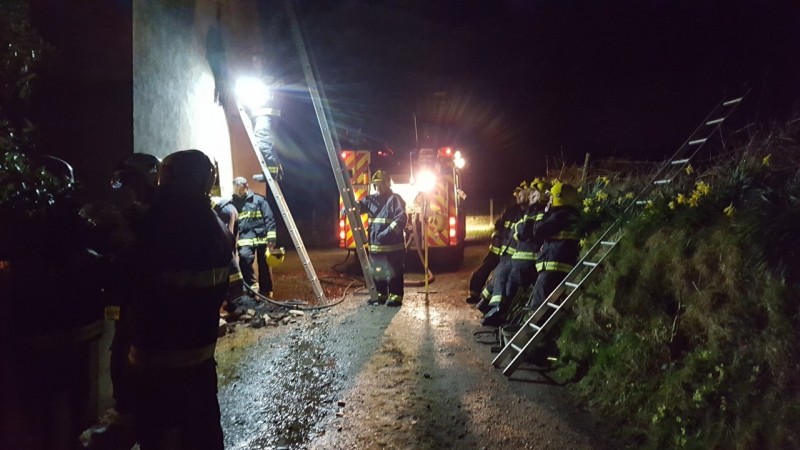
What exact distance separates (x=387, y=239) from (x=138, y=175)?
4.66 metres

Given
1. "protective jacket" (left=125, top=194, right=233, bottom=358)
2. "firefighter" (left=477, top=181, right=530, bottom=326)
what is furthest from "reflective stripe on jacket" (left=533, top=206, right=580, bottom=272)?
"protective jacket" (left=125, top=194, right=233, bottom=358)

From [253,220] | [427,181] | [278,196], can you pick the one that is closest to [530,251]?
[278,196]

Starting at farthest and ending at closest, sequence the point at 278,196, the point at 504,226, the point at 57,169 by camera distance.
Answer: the point at 278,196 < the point at 504,226 < the point at 57,169

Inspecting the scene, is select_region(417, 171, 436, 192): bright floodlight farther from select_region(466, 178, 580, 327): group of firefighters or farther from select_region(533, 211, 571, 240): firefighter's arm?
select_region(533, 211, 571, 240): firefighter's arm

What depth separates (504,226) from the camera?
281 inches

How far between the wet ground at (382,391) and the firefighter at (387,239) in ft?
2.43

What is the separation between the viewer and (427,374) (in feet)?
15.3

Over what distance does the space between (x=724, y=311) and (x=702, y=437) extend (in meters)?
0.84

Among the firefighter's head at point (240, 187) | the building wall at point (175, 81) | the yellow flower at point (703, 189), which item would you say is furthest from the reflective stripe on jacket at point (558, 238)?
the firefighter's head at point (240, 187)

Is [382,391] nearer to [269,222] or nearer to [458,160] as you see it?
[269,222]

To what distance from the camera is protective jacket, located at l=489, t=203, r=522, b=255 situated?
22.8ft

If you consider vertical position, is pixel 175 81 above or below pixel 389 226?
Answer: above

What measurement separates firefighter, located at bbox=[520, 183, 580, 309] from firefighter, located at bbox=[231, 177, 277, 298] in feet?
13.6

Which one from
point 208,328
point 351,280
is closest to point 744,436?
point 208,328
